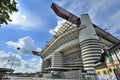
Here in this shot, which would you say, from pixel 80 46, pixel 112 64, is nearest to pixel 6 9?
pixel 112 64

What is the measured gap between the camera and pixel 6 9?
843 centimetres

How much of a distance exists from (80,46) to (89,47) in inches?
236

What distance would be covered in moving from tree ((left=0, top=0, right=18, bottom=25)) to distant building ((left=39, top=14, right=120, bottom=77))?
3657 centimetres

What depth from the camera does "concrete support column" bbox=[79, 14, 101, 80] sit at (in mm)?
45156

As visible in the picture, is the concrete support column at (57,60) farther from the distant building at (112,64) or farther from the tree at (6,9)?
the tree at (6,9)

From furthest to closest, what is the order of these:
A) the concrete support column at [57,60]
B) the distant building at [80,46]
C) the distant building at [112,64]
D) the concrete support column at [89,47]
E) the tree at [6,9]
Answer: the concrete support column at [57,60] → the distant building at [80,46] → the concrete support column at [89,47] → the distant building at [112,64] → the tree at [6,9]

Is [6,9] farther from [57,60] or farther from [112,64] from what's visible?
[57,60]

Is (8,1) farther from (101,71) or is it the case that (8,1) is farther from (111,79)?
(101,71)

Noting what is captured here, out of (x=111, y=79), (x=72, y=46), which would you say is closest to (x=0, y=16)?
(x=111, y=79)

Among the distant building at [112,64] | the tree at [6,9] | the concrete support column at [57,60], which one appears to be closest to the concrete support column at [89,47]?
the concrete support column at [57,60]

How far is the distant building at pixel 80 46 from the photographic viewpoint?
153 feet

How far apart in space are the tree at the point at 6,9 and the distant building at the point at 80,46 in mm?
36568

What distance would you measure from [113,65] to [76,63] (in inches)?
1850

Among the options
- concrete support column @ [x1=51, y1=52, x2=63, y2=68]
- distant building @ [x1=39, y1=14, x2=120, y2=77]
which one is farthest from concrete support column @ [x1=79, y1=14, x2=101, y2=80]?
concrete support column @ [x1=51, y1=52, x2=63, y2=68]
